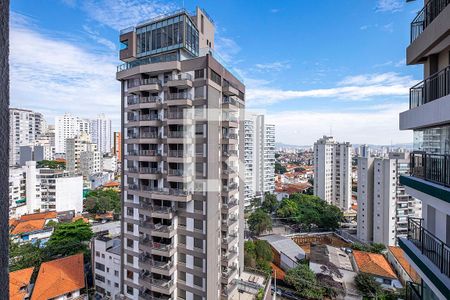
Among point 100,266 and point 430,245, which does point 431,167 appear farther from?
point 100,266

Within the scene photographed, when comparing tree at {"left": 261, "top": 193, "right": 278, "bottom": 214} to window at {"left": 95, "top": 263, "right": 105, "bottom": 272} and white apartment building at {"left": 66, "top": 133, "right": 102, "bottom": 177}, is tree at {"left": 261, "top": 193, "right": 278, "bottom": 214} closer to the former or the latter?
window at {"left": 95, "top": 263, "right": 105, "bottom": 272}

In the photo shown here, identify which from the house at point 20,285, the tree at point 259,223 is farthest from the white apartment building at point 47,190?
the tree at point 259,223

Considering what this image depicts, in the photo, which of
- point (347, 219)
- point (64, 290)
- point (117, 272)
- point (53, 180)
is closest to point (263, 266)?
point (117, 272)

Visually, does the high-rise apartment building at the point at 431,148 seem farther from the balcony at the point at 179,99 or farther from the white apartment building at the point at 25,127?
the white apartment building at the point at 25,127

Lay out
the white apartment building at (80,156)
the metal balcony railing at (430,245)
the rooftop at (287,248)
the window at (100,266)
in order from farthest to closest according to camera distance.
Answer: the white apartment building at (80,156) → the rooftop at (287,248) → the window at (100,266) → the metal balcony railing at (430,245)

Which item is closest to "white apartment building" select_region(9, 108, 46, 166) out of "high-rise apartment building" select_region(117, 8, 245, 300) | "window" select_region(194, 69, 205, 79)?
"high-rise apartment building" select_region(117, 8, 245, 300)
